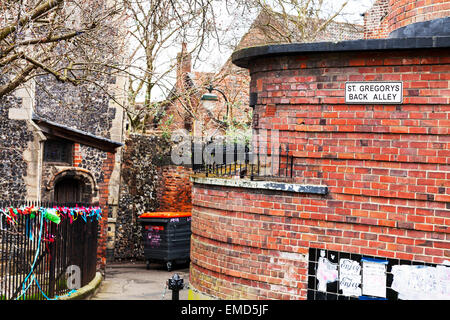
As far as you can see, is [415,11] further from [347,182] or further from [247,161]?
[247,161]

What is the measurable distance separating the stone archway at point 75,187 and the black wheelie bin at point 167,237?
1.98 meters

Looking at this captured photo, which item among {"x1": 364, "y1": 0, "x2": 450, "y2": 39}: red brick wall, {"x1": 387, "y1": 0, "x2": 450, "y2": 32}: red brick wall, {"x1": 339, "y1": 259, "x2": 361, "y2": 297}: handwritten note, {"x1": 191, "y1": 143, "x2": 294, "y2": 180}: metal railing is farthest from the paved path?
{"x1": 387, "y1": 0, "x2": 450, "y2": 32}: red brick wall

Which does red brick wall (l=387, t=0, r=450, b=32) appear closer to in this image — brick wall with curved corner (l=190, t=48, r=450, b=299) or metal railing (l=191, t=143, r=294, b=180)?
brick wall with curved corner (l=190, t=48, r=450, b=299)

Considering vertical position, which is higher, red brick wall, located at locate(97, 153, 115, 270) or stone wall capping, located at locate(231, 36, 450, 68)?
stone wall capping, located at locate(231, 36, 450, 68)

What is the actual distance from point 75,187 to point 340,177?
544 inches

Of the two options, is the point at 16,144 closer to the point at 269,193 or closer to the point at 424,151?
the point at 269,193

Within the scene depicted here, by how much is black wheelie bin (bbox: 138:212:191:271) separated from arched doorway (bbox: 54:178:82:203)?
2.28 metres

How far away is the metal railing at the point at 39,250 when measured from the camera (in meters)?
11.1

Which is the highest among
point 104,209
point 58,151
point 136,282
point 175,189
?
point 58,151

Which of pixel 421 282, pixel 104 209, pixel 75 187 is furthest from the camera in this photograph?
pixel 75 187

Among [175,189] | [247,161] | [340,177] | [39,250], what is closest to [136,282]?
[39,250]

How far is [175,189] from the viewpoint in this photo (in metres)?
23.4

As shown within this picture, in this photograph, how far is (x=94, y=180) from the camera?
1938 centimetres

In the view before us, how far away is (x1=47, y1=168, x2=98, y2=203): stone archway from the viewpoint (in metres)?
19.0
